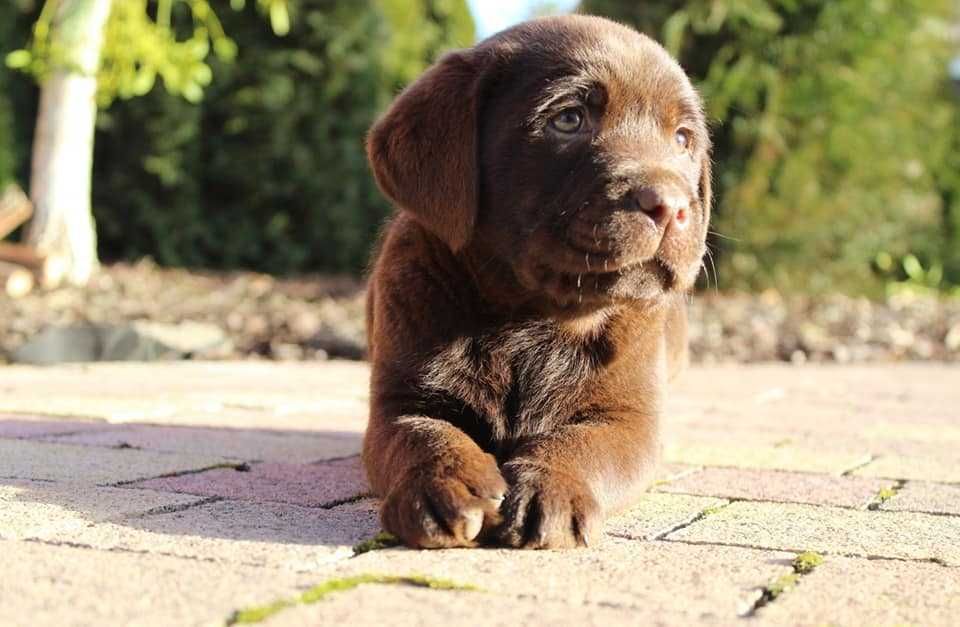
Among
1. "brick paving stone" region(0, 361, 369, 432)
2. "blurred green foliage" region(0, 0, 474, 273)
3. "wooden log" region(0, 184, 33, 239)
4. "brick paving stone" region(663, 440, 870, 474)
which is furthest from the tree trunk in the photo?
"brick paving stone" region(663, 440, 870, 474)

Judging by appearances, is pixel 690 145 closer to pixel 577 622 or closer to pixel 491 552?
pixel 491 552

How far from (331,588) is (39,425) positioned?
91.3 inches

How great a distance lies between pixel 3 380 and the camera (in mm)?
5328

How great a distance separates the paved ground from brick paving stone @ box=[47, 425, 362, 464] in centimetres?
1

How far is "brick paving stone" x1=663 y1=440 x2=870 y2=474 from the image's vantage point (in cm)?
355

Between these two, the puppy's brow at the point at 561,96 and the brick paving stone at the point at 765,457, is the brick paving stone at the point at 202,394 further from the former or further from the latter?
the puppy's brow at the point at 561,96

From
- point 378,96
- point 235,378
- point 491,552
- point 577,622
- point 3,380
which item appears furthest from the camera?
point 378,96

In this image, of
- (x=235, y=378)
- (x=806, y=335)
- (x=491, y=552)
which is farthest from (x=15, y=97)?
(x=491, y=552)

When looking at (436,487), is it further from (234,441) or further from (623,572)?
(234,441)

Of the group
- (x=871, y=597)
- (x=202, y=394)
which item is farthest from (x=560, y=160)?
(x=202, y=394)

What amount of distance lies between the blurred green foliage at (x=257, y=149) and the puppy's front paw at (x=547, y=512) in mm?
8994

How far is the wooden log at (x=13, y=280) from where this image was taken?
8320 mm

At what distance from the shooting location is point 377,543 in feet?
7.36

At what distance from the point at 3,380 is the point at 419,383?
326cm
